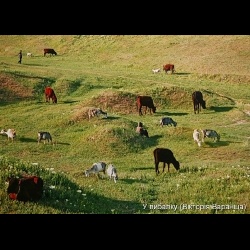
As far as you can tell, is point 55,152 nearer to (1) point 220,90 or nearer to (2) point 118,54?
(1) point 220,90

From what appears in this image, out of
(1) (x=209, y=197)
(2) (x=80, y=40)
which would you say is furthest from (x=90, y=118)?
(2) (x=80, y=40)

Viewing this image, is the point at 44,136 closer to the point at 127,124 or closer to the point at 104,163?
the point at 127,124

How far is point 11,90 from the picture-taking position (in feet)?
97.1

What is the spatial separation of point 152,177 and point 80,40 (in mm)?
35570

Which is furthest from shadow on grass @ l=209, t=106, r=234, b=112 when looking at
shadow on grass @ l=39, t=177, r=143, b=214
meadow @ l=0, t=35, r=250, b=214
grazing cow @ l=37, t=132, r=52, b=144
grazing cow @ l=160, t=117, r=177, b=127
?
shadow on grass @ l=39, t=177, r=143, b=214

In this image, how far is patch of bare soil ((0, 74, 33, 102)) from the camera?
93.1 feet

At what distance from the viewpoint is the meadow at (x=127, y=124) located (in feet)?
46.0

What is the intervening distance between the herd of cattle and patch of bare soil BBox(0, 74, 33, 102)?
4.67 ft

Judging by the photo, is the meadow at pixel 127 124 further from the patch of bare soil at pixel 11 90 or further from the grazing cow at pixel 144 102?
the grazing cow at pixel 144 102

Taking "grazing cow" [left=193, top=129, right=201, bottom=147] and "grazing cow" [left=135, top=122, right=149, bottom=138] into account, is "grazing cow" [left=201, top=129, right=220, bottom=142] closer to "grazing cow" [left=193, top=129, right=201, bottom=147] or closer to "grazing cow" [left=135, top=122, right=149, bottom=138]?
"grazing cow" [left=193, top=129, right=201, bottom=147]

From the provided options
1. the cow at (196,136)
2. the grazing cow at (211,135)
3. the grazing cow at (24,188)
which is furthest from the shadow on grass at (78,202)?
the grazing cow at (211,135)

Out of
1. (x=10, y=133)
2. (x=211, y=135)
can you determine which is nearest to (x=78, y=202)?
(x=10, y=133)

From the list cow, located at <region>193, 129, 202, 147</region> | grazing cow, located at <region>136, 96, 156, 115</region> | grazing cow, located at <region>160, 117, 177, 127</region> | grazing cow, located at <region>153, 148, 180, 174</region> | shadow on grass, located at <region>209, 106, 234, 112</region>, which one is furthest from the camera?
shadow on grass, located at <region>209, 106, 234, 112</region>

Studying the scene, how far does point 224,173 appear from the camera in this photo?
16391 millimetres
